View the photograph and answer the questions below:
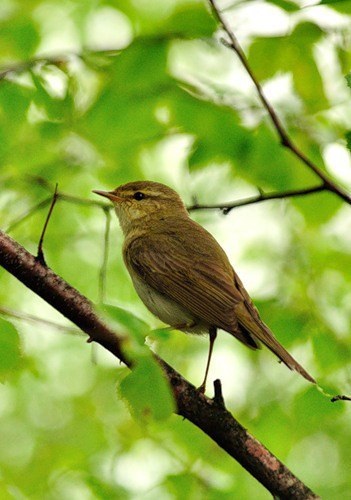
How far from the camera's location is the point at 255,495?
22.3 feet

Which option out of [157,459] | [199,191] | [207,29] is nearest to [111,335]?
[207,29]

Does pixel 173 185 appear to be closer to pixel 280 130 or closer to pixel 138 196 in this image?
pixel 138 196

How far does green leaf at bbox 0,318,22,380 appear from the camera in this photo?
2.71 metres

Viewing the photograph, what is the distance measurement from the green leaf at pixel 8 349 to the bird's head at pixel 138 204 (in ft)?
10.3

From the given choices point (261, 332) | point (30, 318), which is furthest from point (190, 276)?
point (30, 318)

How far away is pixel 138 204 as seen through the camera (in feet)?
19.7

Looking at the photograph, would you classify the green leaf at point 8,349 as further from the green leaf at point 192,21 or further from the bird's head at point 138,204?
the bird's head at point 138,204

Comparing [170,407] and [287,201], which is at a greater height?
[287,201]

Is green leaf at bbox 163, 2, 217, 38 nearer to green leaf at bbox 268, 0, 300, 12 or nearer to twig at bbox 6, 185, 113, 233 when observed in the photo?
green leaf at bbox 268, 0, 300, 12

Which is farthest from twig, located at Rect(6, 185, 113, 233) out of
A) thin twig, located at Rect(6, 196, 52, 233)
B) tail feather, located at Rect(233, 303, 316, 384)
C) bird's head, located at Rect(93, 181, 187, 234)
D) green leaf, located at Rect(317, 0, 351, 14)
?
bird's head, located at Rect(93, 181, 187, 234)

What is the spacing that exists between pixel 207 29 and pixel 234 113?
65cm

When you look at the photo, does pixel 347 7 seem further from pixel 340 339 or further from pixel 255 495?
pixel 255 495

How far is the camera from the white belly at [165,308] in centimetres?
479

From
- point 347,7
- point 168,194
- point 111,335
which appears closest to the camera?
point 111,335
